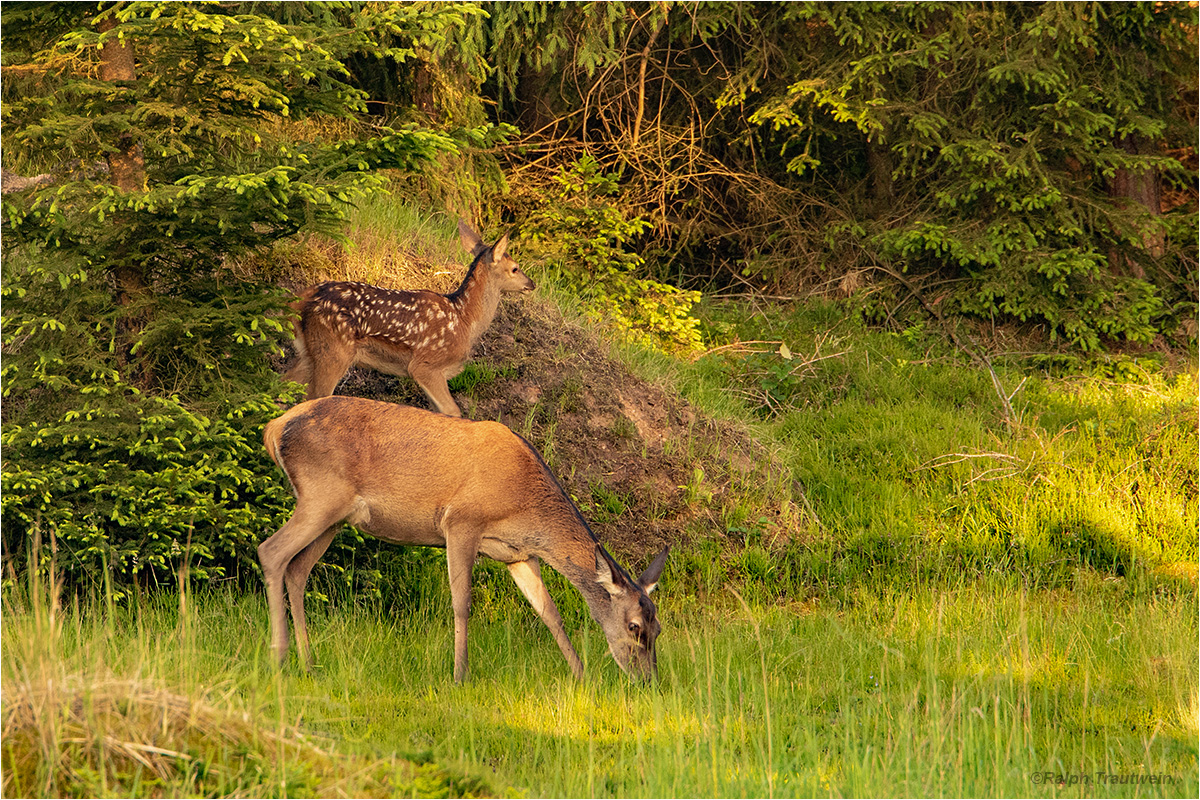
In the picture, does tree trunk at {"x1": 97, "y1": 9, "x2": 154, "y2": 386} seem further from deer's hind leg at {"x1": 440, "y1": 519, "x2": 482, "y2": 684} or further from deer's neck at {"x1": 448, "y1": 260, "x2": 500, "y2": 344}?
deer's hind leg at {"x1": 440, "y1": 519, "x2": 482, "y2": 684}

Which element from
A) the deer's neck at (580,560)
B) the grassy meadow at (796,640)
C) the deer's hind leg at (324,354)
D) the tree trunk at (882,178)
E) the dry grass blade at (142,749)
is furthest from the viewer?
the tree trunk at (882,178)

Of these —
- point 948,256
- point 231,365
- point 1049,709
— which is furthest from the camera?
point 948,256

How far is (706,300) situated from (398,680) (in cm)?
950

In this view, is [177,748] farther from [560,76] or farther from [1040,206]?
[560,76]

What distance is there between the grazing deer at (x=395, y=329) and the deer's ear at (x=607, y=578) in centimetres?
232

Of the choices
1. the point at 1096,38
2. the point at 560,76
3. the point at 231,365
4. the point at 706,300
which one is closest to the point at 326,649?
the point at 231,365

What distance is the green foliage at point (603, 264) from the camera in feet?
41.9

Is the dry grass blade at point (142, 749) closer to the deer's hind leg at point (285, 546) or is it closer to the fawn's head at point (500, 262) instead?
the deer's hind leg at point (285, 546)

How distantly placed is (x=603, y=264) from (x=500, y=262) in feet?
12.9

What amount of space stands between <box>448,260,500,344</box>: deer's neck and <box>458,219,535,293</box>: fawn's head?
0.19ft

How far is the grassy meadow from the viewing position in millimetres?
4309

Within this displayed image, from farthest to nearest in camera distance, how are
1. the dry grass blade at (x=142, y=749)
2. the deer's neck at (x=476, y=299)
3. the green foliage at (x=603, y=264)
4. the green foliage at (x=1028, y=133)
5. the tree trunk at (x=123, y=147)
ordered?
1. the green foliage at (x=603, y=264)
2. the green foliage at (x=1028, y=133)
3. the deer's neck at (x=476, y=299)
4. the tree trunk at (x=123, y=147)
5. the dry grass blade at (x=142, y=749)

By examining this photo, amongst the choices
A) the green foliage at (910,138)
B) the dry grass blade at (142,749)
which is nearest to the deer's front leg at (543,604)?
the dry grass blade at (142,749)

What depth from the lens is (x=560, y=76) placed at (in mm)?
14992
